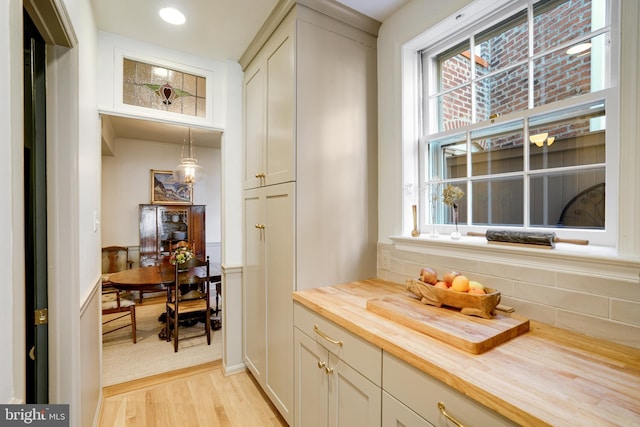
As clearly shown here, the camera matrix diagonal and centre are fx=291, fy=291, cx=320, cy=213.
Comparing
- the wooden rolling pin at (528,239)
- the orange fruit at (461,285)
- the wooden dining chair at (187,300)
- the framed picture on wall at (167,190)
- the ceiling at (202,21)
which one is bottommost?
the wooden dining chair at (187,300)

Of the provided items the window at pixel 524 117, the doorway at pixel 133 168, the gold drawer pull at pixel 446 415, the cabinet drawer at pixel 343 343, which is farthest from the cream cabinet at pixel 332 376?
the doorway at pixel 133 168

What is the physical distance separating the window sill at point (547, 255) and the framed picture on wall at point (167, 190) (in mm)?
4513

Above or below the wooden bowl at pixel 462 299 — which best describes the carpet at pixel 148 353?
below

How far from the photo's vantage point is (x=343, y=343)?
1.30 metres

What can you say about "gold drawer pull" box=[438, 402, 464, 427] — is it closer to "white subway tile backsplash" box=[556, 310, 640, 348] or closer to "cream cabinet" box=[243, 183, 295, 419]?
"white subway tile backsplash" box=[556, 310, 640, 348]

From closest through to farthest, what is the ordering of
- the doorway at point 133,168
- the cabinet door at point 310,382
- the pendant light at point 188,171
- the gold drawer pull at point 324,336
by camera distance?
the gold drawer pull at point 324,336, the cabinet door at point 310,382, the pendant light at point 188,171, the doorway at point 133,168

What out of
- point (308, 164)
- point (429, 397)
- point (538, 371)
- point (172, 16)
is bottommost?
point (429, 397)

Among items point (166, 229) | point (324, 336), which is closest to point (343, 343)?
point (324, 336)

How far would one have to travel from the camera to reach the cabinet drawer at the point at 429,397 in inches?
31.6

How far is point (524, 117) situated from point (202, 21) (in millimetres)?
2058

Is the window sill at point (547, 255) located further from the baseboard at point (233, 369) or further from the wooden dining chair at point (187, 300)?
the wooden dining chair at point (187, 300)

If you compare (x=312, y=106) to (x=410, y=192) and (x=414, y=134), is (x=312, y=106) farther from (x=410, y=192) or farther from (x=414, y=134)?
(x=410, y=192)

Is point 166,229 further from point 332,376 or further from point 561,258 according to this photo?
point 561,258

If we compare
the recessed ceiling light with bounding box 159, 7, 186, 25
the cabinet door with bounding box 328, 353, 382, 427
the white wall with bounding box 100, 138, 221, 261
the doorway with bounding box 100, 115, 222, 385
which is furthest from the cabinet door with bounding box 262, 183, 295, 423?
the white wall with bounding box 100, 138, 221, 261
